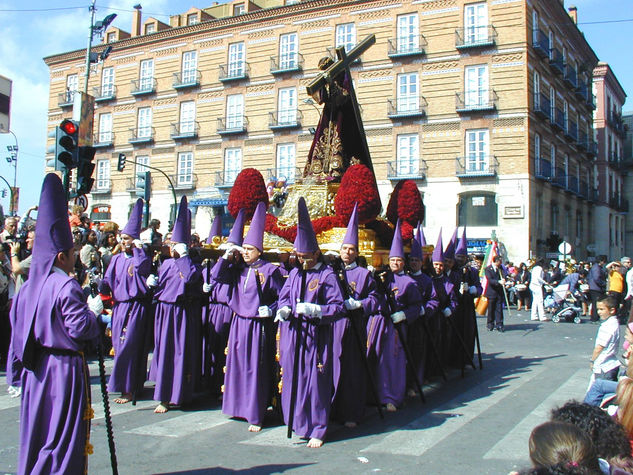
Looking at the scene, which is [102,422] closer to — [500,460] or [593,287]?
[500,460]

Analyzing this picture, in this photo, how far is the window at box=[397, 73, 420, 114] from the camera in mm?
29875

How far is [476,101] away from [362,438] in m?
25.0

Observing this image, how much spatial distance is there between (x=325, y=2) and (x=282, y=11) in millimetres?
2585

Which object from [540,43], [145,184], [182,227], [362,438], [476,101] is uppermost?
[540,43]

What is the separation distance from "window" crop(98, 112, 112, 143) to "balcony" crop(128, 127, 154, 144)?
6.71 ft

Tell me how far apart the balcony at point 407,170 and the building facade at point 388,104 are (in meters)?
0.06

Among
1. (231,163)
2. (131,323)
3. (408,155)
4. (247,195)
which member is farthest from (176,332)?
(231,163)

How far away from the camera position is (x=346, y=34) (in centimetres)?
3130

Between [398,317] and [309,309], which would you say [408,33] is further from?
[309,309]

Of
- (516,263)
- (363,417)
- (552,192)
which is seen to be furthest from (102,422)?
(552,192)

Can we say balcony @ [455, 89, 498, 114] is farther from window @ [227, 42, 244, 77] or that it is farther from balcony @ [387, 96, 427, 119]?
window @ [227, 42, 244, 77]

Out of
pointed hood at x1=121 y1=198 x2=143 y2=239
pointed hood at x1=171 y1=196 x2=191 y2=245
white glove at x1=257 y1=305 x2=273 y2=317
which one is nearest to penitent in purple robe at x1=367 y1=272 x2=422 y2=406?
white glove at x1=257 y1=305 x2=273 y2=317

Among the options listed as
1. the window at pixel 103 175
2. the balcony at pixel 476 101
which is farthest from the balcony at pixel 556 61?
the window at pixel 103 175

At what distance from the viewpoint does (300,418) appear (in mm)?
6031
